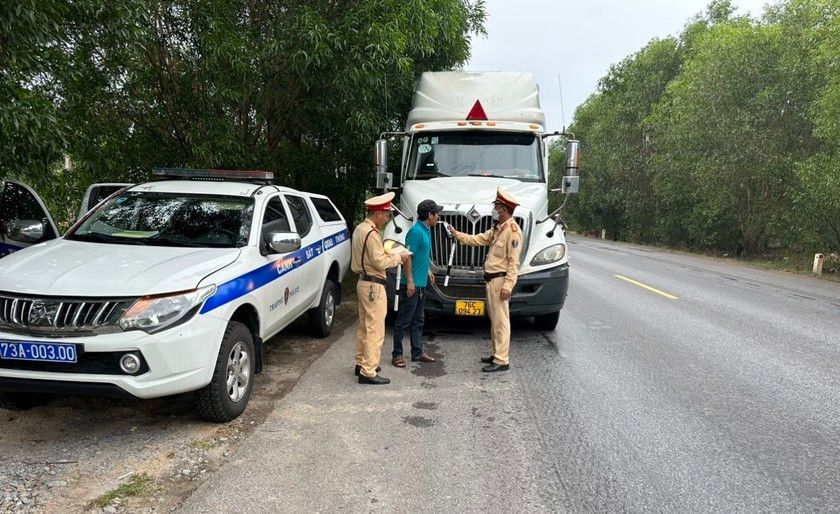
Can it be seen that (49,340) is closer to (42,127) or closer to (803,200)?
(42,127)

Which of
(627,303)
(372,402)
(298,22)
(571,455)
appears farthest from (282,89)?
(571,455)

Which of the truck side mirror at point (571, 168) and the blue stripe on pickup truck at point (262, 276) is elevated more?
the truck side mirror at point (571, 168)

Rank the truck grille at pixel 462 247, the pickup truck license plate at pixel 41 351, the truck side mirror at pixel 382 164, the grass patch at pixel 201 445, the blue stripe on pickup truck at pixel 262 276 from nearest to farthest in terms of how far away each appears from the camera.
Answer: the pickup truck license plate at pixel 41 351 → the grass patch at pixel 201 445 → the blue stripe on pickup truck at pixel 262 276 → the truck grille at pixel 462 247 → the truck side mirror at pixel 382 164

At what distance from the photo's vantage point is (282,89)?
9.35 m

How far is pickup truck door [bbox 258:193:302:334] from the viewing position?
496 centimetres

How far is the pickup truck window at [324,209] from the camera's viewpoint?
7.30m

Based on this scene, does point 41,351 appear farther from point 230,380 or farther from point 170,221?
point 170,221

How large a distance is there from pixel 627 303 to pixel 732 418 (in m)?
5.57

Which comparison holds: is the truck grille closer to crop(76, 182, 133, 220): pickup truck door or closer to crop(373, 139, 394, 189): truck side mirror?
crop(373, 139, 394, 189): truck side mirror

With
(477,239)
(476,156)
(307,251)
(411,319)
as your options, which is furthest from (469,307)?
(476,156)

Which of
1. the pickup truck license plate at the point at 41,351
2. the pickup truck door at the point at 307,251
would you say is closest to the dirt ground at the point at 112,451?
the pickup truck license plate at the point at 41,351

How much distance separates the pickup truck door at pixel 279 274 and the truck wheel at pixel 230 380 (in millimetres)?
470

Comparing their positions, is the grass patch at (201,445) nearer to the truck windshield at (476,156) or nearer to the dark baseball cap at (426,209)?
the dark baseball cap at (426,209)

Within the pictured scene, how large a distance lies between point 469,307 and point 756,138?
21537 millimetres
